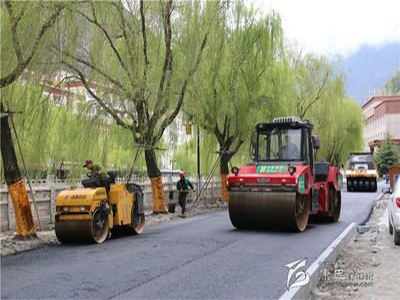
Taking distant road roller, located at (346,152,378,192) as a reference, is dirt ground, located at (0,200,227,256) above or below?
below

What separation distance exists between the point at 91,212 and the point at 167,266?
295 cm

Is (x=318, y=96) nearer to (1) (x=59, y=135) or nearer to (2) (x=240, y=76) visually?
(2) (x=240, y=76)

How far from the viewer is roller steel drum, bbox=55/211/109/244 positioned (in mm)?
10617

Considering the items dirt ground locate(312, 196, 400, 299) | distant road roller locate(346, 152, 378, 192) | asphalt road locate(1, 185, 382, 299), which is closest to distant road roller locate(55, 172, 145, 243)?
asphalt road locate(1, 185, 382, 299)

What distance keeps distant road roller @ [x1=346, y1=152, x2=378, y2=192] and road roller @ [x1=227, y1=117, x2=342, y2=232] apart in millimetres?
22559

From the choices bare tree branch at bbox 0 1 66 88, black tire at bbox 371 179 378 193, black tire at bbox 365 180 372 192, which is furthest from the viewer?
black tire at bbox 365 180 372 192

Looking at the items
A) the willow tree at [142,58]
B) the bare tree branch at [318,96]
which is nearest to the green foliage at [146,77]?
the willow tree at [142,58]

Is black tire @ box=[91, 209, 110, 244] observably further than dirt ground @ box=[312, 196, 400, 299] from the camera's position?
Yes

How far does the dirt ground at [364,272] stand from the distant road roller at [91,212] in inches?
198

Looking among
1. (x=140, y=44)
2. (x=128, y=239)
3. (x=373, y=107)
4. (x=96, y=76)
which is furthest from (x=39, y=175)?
(x=373, y=107)

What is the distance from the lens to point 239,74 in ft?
69.5

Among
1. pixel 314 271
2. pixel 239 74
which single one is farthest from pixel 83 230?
pixel 239 74

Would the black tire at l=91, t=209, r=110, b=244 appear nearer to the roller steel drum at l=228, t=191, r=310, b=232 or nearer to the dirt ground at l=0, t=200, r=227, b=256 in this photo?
the dirt ground at l=0, t=200, r=227, b=256

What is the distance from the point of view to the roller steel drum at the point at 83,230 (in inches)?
418
